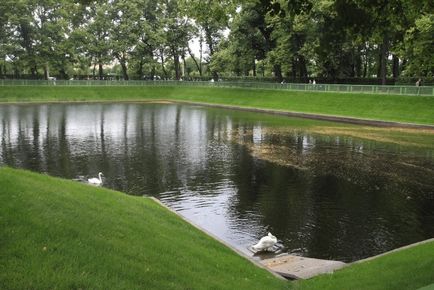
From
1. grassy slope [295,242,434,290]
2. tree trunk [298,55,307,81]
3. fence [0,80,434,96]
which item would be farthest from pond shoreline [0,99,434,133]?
grassy slope [295,242,434,290]

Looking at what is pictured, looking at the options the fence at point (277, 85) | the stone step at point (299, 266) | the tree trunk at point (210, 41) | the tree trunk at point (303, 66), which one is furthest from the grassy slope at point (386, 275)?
the tree trunk at point (210, 41)

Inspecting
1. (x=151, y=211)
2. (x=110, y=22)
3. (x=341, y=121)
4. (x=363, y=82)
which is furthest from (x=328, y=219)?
(x=110, y=22)

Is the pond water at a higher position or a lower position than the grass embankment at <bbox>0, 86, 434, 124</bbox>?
lower

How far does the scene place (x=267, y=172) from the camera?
68.2 feet

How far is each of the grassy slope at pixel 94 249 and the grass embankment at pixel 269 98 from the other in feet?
111

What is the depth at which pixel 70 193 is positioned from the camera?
9.10 m

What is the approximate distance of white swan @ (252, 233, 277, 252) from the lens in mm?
11523

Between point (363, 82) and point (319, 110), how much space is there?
1383 cm

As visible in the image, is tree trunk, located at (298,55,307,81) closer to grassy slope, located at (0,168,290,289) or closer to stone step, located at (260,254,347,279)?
stone step, located at (260,254,347,279)

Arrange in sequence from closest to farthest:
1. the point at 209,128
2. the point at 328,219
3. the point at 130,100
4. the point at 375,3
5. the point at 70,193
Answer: the point at 375,3
the point at 70,193
the point at 328,219
the point at 209,128
the point at 130,100

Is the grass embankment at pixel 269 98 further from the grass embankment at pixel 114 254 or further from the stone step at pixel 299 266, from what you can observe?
the grass embankment at pixel 114 254

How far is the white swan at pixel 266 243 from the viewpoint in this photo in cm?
1152

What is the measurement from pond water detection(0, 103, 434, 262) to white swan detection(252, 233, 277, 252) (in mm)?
746

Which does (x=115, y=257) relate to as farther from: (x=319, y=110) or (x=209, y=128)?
(x=319, y=110)
